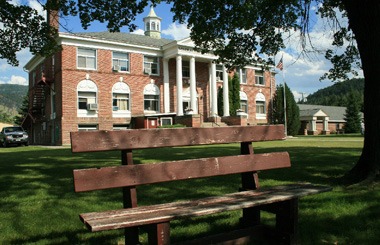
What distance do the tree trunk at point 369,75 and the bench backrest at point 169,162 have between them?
262cm

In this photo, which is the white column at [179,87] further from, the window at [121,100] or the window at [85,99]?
the window at [85,99]

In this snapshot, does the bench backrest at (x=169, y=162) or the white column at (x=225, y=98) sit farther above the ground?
the white column at (x=225, y=98)

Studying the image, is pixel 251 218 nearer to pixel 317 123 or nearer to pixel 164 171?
pixel 164 171

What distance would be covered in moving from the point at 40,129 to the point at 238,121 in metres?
20.1

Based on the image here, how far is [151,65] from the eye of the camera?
34500mm

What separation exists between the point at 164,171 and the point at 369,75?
4.64 metres

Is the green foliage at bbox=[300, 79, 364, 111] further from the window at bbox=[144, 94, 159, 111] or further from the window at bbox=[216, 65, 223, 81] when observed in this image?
the window at bbox=[144, 94, 159, 111]

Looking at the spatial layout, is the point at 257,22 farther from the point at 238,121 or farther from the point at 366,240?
the point at 238,121

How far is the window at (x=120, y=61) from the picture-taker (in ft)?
106

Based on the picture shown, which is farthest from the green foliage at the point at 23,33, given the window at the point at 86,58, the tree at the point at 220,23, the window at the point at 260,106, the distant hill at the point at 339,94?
the distant hill at the point at 339,94

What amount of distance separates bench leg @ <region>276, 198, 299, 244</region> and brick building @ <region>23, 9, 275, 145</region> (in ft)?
89.1

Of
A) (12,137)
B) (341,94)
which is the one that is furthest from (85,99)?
(341,94)

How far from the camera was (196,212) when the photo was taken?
2.88 metres

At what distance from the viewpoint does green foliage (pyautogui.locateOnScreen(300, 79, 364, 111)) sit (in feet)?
234
